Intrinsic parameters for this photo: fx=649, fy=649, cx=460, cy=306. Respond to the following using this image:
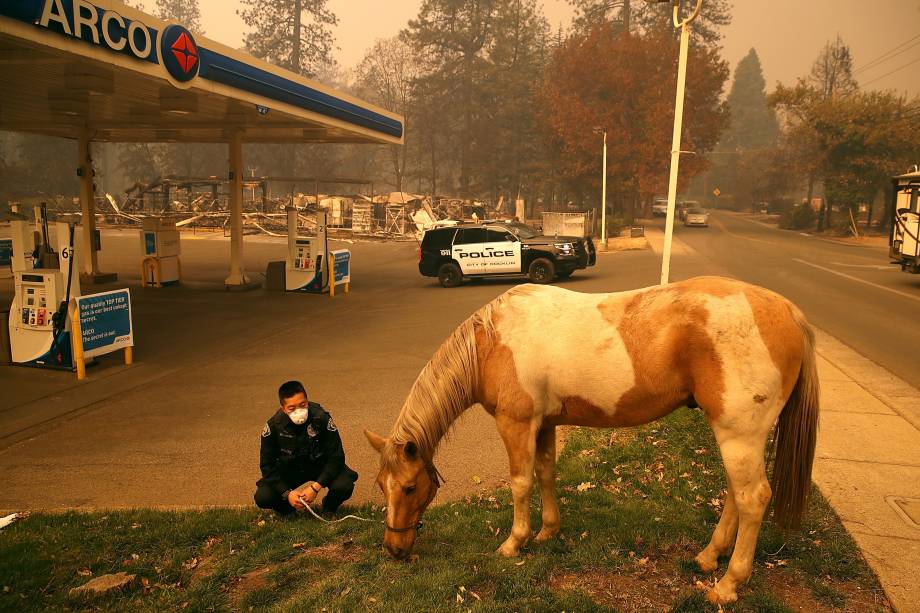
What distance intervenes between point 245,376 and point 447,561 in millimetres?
7574

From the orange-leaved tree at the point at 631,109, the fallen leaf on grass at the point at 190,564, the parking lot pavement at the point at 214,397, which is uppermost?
the orange-leaved tree at the point at 631,109

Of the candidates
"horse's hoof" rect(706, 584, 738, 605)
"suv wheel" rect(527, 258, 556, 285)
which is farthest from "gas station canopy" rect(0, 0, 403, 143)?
"horse's hoof" rect(706, 584, 738, 605)

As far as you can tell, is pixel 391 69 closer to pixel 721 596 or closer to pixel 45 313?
pixel 45 313

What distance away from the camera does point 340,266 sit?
2106cm

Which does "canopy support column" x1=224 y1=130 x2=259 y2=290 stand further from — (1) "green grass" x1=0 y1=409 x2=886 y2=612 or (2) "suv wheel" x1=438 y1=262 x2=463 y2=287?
(1) "green grass" x1=0 y1=409 x2=886 y2=612

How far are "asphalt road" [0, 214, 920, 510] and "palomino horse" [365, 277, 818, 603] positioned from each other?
1.98m

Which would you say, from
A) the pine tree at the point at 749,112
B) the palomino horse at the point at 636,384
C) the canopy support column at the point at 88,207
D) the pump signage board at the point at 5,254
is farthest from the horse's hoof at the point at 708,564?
the pine tree at the point at 749,112

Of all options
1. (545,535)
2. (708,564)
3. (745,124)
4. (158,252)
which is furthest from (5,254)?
(745,124)

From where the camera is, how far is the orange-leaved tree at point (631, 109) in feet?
158

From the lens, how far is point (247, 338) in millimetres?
14562

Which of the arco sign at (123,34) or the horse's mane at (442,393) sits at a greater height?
the arco sign at (123,34)

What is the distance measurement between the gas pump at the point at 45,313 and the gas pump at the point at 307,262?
9240 millimetres

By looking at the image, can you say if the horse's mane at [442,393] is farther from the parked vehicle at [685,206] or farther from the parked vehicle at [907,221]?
the parked vehicle at [685,206]

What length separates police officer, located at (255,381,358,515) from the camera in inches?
220
